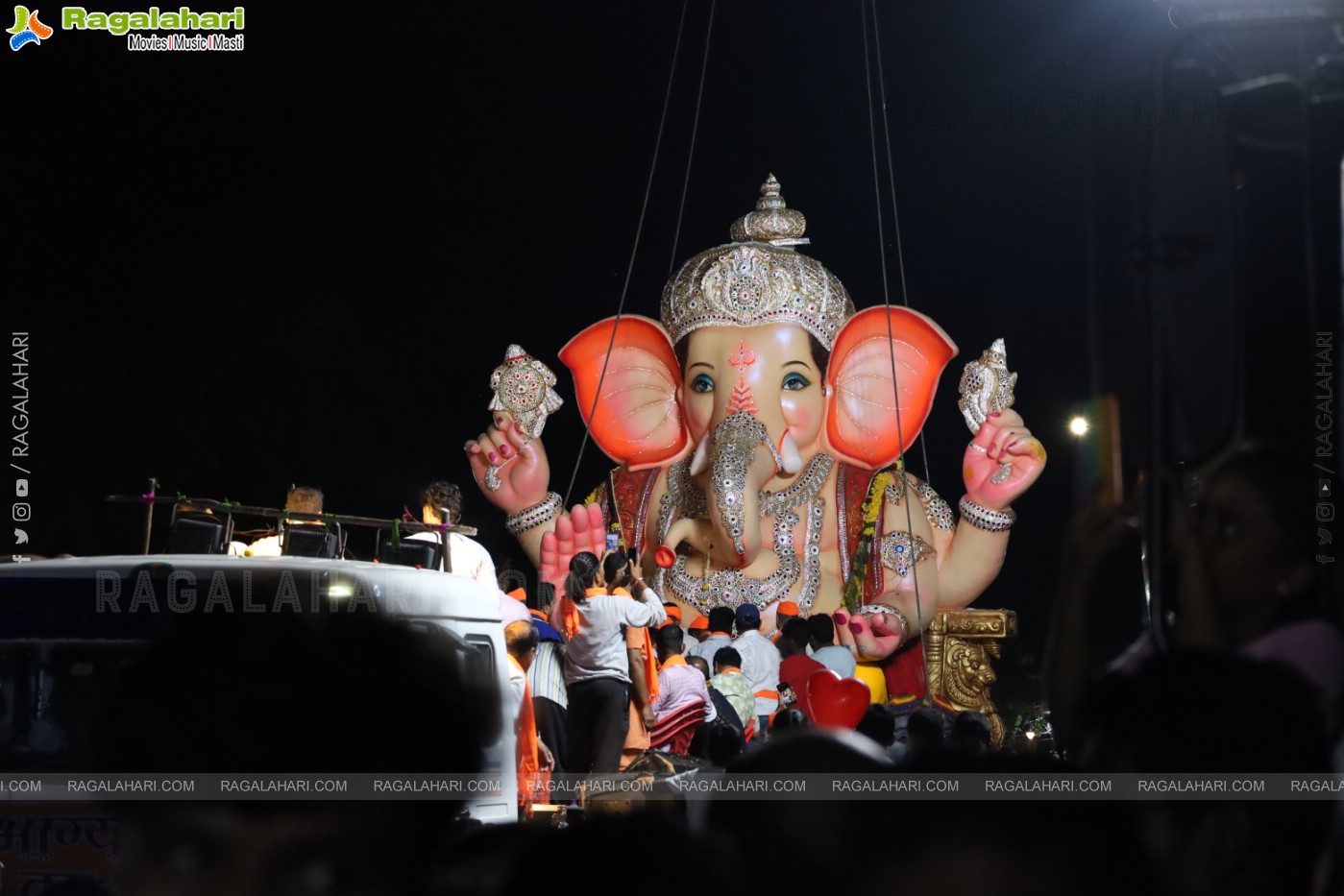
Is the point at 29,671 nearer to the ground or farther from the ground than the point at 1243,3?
nearer to the ground

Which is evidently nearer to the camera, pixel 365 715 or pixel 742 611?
pixel 365 715

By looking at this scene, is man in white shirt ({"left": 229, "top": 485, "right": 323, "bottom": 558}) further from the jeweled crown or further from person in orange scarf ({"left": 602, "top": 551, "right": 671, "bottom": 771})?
the jeweled crown

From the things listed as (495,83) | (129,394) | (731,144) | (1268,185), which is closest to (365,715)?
(1268,185)

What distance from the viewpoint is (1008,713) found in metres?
11.5

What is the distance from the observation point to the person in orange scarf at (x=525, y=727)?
231 inches

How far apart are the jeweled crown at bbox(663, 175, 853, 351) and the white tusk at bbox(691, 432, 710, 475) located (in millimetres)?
760

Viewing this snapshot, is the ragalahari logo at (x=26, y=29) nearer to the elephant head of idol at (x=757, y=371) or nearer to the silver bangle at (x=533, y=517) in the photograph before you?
the elephant head of idol at (x=757, y=371)

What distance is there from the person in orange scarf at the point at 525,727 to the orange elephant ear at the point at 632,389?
4425 mm

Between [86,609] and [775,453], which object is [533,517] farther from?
[86,609]

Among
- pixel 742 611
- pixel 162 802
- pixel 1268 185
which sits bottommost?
pixel 742 611

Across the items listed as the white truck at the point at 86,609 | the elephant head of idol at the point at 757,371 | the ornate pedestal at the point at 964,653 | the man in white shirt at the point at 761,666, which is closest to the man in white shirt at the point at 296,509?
the white truck at the point at 86,609

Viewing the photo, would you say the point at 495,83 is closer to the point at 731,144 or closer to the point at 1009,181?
the point at 731,144

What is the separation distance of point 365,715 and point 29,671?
2.75 m

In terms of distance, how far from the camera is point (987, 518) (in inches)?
406
